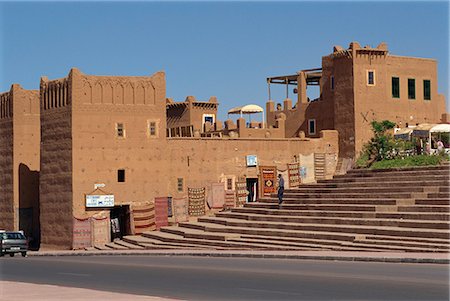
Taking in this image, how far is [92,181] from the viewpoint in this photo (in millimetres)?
48844

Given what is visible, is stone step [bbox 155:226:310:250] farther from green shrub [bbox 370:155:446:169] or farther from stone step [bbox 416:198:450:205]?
green shrub [bbox 370:155:446:169]

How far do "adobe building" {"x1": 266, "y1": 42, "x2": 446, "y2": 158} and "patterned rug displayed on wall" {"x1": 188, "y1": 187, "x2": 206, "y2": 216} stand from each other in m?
8.39

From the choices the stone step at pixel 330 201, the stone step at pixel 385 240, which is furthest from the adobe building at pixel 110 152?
the stone step at pixel 385 240

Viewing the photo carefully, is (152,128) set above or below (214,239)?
above

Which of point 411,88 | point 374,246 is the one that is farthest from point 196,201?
point 374,246

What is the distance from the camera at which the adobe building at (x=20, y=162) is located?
54.6 metres

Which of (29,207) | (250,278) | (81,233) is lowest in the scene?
(81,233)

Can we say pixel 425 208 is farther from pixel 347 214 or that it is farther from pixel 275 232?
pixel 275 232

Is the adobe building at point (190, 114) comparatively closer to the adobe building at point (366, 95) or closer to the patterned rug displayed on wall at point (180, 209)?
the adobe building at point (366, 95)

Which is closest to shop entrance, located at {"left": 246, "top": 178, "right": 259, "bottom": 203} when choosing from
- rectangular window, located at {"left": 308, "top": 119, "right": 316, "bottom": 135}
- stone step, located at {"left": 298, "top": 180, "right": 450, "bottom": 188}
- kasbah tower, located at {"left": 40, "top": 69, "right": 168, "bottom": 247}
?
kasbah tower, located at {"left": 40, "top": 69, "right": 168, "bottom": 247}

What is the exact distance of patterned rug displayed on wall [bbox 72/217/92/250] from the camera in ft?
156

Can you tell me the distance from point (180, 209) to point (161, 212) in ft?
4.96

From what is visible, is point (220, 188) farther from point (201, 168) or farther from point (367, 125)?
point (367, 125)

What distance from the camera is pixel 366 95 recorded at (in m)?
53.1
